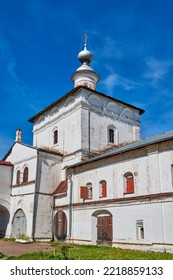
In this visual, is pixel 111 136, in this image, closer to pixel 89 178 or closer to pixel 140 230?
pixel 89 178

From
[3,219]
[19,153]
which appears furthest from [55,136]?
[3,219]

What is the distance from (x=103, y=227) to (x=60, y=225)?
4719 millimetres

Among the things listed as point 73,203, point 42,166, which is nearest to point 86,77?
point 42,166

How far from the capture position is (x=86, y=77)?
29469mm

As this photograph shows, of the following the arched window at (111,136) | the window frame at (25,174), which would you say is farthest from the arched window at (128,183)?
the window frame at (25,174)

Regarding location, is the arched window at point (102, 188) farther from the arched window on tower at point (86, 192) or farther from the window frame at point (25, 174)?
the window frame at point (25, 174)

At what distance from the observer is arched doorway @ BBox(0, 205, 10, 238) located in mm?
25719

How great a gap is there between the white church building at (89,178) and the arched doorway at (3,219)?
3.3 inches

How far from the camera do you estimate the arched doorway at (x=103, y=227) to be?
17.9 meters

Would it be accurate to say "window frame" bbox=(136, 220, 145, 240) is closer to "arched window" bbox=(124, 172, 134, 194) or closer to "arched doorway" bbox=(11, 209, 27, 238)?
"arched window" bbox=(124, 172, 134, 194)

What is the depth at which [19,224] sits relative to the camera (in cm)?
2388

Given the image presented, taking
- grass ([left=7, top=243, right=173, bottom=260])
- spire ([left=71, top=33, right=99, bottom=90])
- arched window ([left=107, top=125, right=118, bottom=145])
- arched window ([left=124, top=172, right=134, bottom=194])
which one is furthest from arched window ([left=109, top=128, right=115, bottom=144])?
grass ([left=7, top=243, right=173, bottom=260])
